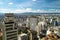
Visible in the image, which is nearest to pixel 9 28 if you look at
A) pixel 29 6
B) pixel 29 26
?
pixel 29 26

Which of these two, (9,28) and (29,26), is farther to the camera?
(29,26)

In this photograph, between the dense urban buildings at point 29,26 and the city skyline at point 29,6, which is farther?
the city skyline at point 29,6

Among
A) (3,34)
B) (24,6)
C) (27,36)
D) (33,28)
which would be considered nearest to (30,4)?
(24,6)

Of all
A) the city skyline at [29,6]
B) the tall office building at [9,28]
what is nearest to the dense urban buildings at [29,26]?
the tall office building at [9,28]

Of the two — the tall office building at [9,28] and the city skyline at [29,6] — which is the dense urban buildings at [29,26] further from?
the city skyline at [29,6]

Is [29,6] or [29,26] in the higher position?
[29,6]

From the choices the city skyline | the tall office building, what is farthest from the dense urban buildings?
the city skyline

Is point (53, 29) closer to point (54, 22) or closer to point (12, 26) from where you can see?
point (54, 22)

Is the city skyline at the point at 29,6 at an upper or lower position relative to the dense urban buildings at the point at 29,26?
upper

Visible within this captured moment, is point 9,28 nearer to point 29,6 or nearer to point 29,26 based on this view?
point 29,26
